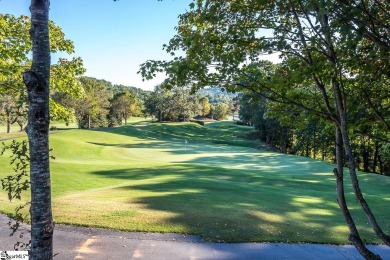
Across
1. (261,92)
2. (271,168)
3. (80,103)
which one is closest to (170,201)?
(261,92)

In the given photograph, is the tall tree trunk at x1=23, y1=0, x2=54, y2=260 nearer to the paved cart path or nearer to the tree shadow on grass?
the paved cart path

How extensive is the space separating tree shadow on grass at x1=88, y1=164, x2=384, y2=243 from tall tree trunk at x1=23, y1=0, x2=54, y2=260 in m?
5.36

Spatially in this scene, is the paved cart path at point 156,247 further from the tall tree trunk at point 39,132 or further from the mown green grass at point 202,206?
the tall tree trunk at point 39,132

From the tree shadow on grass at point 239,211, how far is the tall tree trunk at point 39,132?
5360mm

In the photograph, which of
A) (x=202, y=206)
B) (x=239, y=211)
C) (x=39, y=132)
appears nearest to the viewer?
(x=39, y=132)

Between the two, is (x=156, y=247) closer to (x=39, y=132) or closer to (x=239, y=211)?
(x=239, y=211)

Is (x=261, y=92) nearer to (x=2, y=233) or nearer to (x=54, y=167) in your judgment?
(x=2, y=233)

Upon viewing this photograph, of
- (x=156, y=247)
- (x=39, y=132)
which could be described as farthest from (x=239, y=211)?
(x=39, y=132)

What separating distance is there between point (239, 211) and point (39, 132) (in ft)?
27.0

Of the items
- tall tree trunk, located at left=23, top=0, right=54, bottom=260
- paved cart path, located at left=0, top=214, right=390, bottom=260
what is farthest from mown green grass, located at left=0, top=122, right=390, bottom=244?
tall tree trunk, located at left=23, top=0, right=54, bottom=260

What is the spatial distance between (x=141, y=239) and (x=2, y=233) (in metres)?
3.22

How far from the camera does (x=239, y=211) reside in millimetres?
10539

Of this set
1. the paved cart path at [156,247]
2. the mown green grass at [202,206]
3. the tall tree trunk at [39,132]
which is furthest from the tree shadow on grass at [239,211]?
the tall tree trunk at [39,132]

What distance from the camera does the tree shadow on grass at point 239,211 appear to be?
28.8 ft
